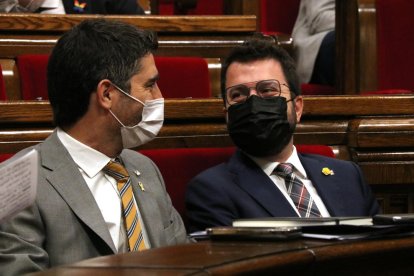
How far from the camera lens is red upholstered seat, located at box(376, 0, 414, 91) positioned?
1.71 metres

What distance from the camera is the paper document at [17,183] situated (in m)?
0.70

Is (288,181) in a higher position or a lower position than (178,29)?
lower

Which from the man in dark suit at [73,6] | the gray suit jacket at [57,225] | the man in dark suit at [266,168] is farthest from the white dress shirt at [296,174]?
the man in dark suit at [73,6]

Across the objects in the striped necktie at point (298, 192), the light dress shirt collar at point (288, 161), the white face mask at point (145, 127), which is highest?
the white face mask at point (145, 127)

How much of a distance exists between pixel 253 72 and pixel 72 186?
0.35 m

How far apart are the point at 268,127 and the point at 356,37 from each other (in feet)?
1.81

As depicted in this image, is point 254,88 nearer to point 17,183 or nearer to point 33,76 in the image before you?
point 33,76

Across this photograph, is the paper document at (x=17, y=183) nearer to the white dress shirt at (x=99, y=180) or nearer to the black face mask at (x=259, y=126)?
the white dress shirt at (x=99, y=180)

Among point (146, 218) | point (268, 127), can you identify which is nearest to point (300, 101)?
point (268, 127)

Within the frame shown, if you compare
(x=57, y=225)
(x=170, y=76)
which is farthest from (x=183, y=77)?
(x=57, y=225)

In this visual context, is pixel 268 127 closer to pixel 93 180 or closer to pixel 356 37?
pixel 93 180

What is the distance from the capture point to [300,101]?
4.06ft

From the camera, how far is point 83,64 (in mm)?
1011

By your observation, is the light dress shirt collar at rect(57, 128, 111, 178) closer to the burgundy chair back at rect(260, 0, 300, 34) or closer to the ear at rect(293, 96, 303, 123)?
the ear at rect(293, 96, 303, 123)
